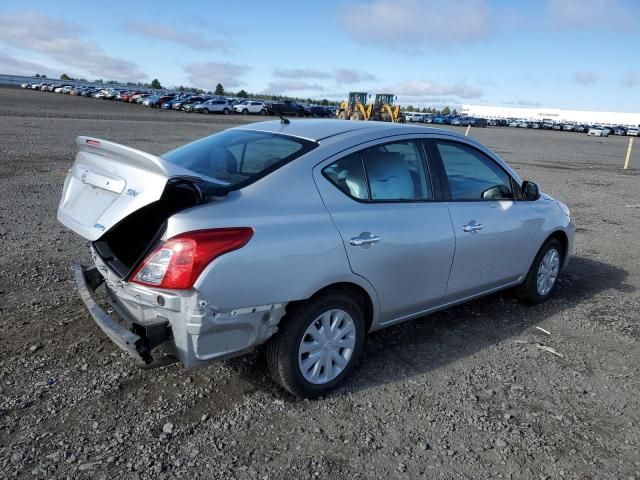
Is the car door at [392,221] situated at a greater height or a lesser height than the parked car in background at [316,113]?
greater

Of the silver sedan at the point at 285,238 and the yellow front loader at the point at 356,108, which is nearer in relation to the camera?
the silver sedan at the point at 285,238

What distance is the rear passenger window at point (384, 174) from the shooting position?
3531 mm

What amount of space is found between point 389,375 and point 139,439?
175cm

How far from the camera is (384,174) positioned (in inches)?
149

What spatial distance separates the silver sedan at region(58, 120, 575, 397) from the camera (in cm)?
288

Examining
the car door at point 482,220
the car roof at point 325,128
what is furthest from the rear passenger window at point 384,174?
the car door at point 482,220

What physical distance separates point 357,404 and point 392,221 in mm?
1238

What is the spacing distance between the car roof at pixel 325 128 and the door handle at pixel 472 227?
81cm

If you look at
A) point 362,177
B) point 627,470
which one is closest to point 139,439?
point 362,177

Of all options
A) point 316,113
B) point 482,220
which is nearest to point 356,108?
point 316,113

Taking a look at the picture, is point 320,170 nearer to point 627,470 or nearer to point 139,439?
point 139,439

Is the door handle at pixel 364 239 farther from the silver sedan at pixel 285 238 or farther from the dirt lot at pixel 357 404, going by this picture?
the dirt lot at pixel 357 404

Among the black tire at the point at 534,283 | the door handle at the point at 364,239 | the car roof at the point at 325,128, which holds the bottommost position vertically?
the black tire at the point at 534,283

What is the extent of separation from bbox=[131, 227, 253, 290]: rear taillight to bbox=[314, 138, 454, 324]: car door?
774 mm
